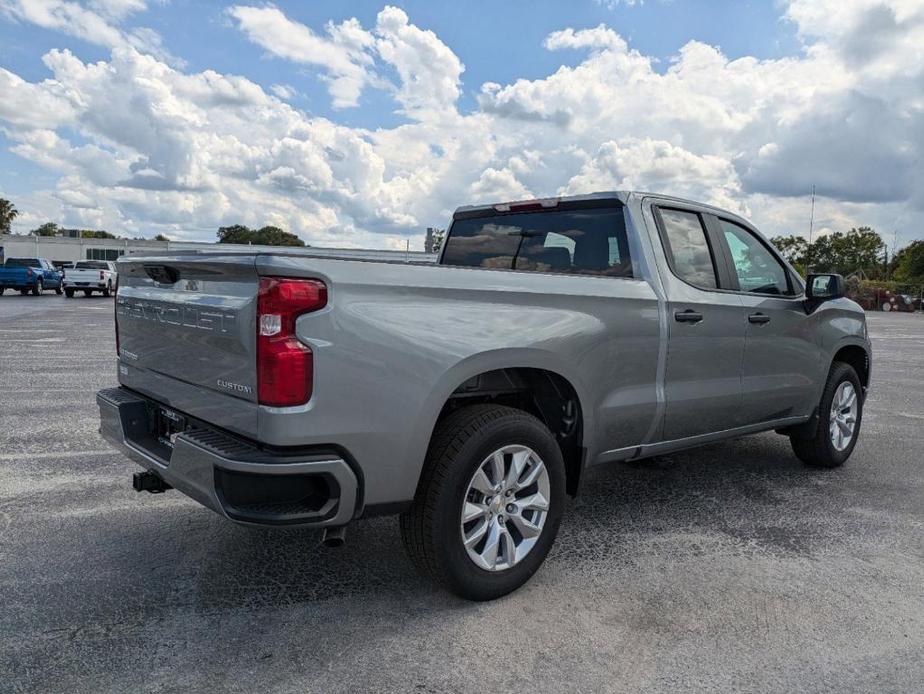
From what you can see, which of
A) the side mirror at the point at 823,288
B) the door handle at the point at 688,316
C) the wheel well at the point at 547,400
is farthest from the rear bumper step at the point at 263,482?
the side mirror at the point at 823,288

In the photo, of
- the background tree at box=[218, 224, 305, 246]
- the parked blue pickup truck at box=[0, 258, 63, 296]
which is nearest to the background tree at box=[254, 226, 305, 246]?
the background tree at box=[218, 224, 305, 246]

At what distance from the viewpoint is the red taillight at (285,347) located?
2.71 m

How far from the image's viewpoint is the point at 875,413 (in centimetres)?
832

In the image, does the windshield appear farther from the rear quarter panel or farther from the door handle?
the rear quarter panel

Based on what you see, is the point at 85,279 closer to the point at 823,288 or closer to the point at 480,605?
the point at 823,288

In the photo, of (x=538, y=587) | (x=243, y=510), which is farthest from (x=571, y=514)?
(x=243, y=510)

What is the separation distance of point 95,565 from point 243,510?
51.8 inches

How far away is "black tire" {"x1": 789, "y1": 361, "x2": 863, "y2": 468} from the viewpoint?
18.3ft

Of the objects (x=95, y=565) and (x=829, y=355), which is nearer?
(x=95, y=565)

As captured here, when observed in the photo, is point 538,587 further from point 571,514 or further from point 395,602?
point 571,514

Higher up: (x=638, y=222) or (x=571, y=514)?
(x=638, y=222)

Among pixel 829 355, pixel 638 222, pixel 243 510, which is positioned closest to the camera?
pixel 243 510

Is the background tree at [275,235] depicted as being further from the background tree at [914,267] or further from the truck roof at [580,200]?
the truck roof at [580,200]

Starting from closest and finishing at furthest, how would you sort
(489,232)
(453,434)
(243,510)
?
(243,510) → (453,434) → (489,232)
